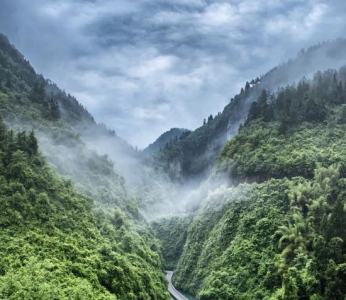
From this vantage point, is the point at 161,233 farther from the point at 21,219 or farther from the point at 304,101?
the point at 21,219

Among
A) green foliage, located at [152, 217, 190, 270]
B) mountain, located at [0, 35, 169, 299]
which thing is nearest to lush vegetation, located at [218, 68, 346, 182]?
green foliage, located at [152, 217, 190, 270]

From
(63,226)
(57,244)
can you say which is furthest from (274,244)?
(57,244)

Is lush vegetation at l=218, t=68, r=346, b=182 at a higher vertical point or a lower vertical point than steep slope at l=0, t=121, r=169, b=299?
higher

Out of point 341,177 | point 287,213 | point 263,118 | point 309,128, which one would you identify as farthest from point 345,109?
point 287,213

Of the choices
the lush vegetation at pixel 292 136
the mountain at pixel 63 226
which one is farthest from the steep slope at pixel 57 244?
the lush vegetation at pixel 292 136

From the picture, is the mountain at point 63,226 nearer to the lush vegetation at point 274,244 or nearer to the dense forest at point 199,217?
the dense forest at point 199,217

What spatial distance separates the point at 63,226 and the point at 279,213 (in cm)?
3421

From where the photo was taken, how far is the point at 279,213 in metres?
77.7

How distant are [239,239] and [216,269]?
20.3ft

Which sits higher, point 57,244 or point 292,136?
point 292,136

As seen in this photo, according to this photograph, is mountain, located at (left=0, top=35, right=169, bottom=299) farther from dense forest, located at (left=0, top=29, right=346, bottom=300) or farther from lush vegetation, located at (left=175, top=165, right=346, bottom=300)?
lush vegetation, located at (left=175, top=165, right=346, bottom=300)

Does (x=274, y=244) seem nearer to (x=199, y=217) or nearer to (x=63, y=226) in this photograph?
(x=63, y=226)

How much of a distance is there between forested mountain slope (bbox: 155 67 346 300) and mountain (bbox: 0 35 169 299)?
1039 centimetres

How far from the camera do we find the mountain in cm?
5184
